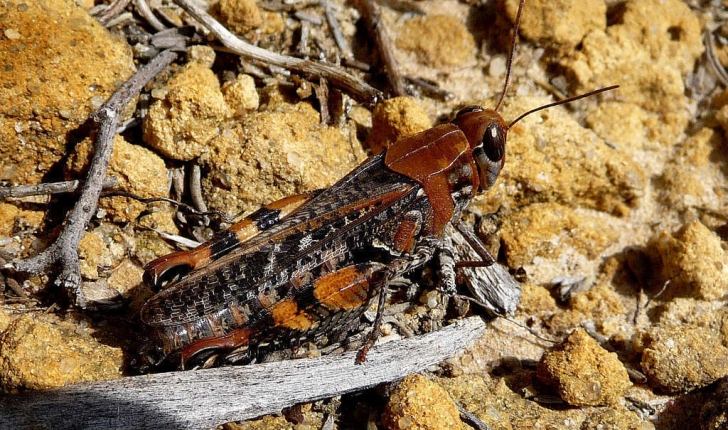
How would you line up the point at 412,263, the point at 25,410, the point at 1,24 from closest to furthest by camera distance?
the point at 25,410 → the point at 1,24 → the point at 412,263

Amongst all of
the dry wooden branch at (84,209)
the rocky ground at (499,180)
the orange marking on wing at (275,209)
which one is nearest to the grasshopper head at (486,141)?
the rocky ground at (499,180)

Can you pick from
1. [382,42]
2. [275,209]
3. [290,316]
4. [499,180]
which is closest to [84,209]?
[275,209]

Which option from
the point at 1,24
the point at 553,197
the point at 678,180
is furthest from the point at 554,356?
the point at 1,24

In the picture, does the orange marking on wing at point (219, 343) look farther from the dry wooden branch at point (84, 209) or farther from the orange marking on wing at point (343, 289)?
the dry wooden branch at point (84, 209)

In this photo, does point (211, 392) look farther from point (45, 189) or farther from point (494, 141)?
point (494, 141)

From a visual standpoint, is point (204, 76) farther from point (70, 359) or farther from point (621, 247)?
point (621, 247)

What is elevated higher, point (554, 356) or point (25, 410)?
point (25, 410)

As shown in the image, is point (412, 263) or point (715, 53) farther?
point (715, 53)

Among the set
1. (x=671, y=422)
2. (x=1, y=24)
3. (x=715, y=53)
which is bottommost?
(x=671, y=422)
